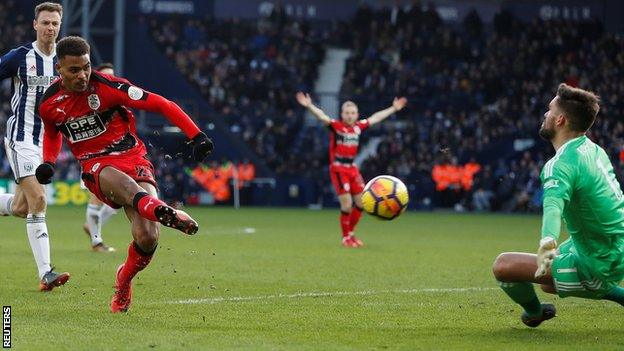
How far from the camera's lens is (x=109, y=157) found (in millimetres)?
8734

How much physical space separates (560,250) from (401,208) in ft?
14.6

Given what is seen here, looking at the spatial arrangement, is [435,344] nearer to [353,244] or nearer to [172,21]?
[353,244]

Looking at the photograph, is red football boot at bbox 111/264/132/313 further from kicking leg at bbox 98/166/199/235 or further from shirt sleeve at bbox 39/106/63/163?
shirt sleeve at bbox 39/106/63/163

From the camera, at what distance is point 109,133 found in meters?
8.80

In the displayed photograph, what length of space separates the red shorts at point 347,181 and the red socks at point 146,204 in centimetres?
1051

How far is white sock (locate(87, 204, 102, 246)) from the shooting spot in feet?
50.6

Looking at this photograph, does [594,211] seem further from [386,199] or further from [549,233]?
[386,199]

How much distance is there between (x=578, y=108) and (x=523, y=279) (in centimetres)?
125

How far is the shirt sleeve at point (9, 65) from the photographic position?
10406mm

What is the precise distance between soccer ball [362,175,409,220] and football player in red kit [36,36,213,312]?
3.61m

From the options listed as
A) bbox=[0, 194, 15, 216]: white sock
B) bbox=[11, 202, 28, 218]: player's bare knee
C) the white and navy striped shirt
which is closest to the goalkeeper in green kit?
the white and navy striped shirt

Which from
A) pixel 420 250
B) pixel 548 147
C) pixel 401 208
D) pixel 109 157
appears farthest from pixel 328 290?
pixel 548 147

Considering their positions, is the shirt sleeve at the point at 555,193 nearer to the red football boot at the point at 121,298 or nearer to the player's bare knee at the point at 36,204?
the red football boot at the point at 121,298

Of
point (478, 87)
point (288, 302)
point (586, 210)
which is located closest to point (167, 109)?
point (288, 302)
